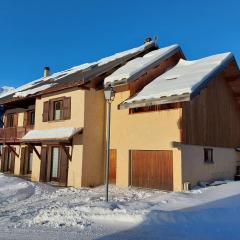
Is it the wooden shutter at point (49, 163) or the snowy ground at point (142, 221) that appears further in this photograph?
the wooden shutter at point (49, 163)

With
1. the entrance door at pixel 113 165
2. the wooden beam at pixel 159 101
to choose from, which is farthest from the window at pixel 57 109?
the wooden beam at pixel 159 101

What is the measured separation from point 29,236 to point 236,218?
16.7ft

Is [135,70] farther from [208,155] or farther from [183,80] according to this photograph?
[208,155]

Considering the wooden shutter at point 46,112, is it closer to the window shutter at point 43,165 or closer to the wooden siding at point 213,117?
the window shutter at point 43,165

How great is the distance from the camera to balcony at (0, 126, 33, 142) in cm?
2166

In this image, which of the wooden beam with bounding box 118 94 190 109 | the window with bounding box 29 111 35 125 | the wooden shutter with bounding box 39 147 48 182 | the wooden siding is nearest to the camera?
the wooden beam with bounding box 118 94 190 109

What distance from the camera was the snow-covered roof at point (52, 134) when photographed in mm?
16547

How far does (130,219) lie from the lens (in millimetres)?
7777

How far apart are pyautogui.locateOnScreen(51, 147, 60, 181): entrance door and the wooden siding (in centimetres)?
785

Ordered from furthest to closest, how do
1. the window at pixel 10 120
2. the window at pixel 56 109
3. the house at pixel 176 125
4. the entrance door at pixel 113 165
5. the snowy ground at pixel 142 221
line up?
the window at pixel 10 120, the window at pixel 56 109, the entrance door at pixel 113 165, the house at pixel 176 125, the snowy ground at pixel 142 221

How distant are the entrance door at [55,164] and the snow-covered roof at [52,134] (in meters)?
1.05

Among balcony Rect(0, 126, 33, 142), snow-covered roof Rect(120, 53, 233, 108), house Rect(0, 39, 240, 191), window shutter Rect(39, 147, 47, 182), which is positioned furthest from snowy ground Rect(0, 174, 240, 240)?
balcony Rect(0, 126, 33, 142)

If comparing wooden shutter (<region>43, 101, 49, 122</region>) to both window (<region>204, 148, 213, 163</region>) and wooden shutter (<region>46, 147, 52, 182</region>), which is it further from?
window (<region>204, 148, 213, 163</region>)

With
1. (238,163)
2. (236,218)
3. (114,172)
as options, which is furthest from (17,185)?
(238,163)
